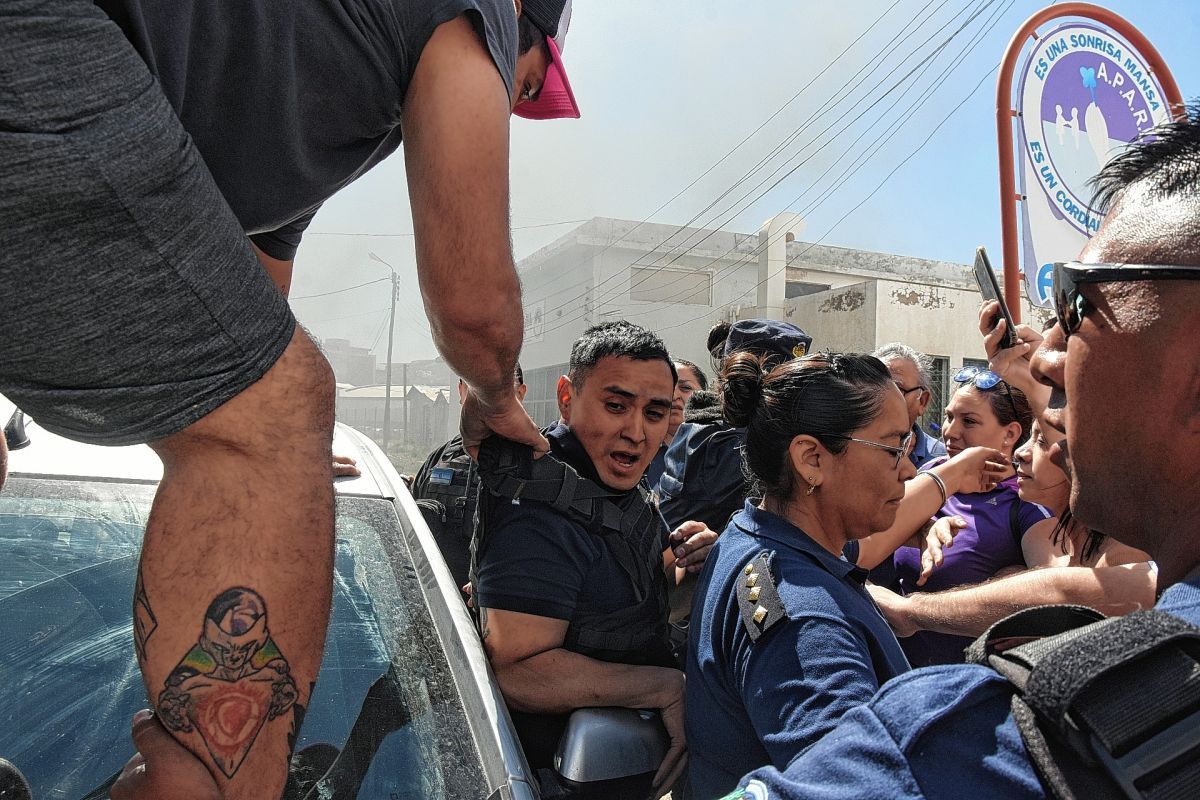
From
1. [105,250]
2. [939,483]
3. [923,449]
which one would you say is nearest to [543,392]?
[923,449]

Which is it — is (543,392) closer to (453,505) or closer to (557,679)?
(453,505)

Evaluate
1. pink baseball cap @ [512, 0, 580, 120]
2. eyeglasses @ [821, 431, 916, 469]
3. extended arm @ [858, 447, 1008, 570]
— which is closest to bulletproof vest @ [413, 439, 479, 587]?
extended arm @ [858, 447, 1008, 570]

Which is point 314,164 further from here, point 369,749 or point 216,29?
point 369,749

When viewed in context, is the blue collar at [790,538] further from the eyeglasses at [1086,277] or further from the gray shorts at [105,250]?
the gray shorts at [105,250]

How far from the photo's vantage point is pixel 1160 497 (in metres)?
0.92

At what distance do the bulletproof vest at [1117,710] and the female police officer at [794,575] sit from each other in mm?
820

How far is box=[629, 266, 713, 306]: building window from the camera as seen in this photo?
84.9 ft

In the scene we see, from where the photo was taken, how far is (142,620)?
87cm

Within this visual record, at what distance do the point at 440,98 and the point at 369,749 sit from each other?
3.90ft

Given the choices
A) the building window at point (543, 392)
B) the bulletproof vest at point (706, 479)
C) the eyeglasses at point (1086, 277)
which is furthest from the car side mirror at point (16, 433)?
the building window at point (543, 392)

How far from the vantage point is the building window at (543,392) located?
2592 cm

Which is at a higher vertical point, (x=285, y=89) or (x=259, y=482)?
(x=285, y=89)

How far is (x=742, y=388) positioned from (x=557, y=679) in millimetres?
974

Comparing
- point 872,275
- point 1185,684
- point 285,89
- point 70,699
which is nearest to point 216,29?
point 285,89
